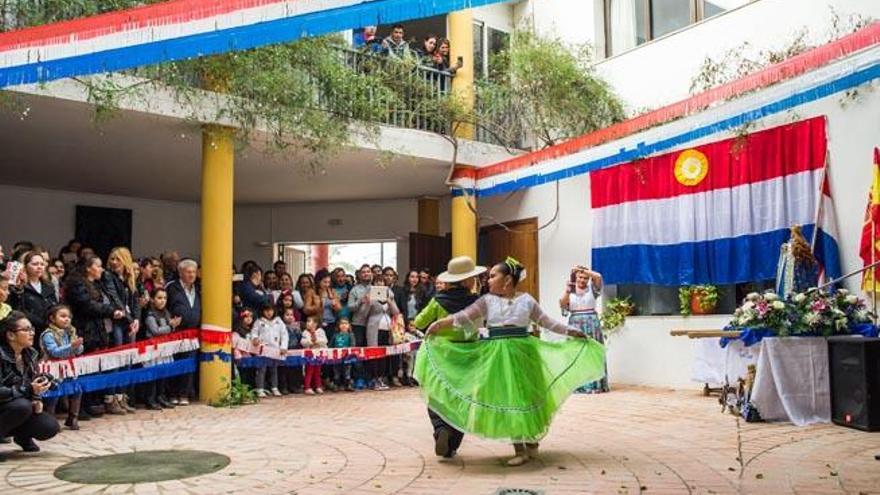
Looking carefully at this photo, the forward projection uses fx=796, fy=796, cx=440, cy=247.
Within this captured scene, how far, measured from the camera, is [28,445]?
5754mm

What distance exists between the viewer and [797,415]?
6.86 metres

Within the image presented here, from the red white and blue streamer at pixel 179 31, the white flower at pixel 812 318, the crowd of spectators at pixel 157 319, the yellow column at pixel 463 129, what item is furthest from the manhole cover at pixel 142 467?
the yellow column at pixel 463 129

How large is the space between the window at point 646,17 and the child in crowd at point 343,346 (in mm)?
5568

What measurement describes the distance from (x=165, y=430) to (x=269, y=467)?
6.81 ft

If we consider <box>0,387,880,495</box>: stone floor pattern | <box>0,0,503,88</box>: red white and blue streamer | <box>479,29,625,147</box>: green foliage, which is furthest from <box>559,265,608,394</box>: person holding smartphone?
<box>0,0,503,88</box>: red white and blue streamer

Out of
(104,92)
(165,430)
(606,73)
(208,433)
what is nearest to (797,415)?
(208,433)

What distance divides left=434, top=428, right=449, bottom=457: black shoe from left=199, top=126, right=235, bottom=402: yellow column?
13.9 ft

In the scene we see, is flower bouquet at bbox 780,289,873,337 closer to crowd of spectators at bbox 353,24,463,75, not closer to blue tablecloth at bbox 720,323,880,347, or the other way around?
blue tablecloth at bbox 720,323,880,347

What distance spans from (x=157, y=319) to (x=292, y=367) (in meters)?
2.02

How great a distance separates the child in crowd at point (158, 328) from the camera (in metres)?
8.37

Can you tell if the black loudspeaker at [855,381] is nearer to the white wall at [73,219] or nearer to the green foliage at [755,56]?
the green foliage at [755,56]

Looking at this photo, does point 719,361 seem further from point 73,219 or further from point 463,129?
point 73,219

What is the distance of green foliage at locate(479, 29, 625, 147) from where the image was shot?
11.2 m

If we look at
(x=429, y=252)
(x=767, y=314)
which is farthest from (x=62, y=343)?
(x=429, y=252)
